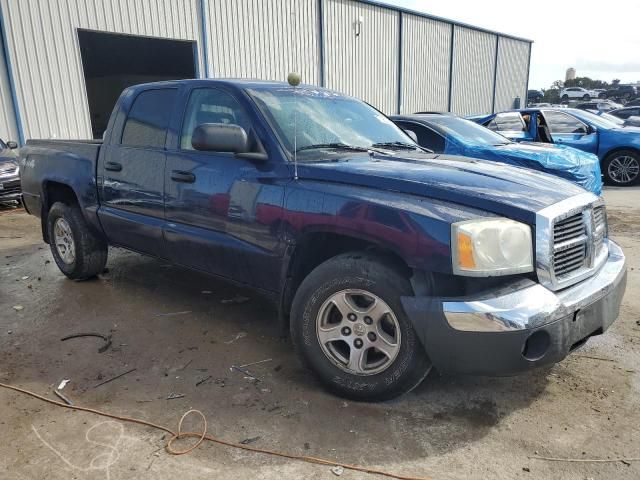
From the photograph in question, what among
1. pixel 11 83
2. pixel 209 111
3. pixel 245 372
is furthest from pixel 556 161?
pixel 11 83

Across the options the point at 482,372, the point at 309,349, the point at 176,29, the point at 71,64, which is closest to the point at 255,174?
the point at 309,349

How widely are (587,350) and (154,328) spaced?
10.6ft

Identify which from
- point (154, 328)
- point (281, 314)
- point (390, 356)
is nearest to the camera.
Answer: point (390, 356)

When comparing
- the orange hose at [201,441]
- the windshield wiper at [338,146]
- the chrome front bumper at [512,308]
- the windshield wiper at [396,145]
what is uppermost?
the windshield wiper at [338,146]

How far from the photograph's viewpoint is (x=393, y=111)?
66.4ft

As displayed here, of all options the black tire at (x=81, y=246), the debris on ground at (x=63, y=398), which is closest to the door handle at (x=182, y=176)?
the debris on ground at (x=63, y=398)

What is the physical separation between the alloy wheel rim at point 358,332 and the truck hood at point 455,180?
64 centimetres

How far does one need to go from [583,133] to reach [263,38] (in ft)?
28.7

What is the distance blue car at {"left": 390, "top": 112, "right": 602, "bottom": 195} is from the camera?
7113 millimetres

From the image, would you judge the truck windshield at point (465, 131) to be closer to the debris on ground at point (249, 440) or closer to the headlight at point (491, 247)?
the headlight at point (491, 247)

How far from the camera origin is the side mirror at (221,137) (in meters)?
3.24

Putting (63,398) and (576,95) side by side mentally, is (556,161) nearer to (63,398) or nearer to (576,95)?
(63,398)

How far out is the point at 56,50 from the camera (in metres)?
10.9

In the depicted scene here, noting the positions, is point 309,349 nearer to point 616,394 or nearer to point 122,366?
point 122,366
